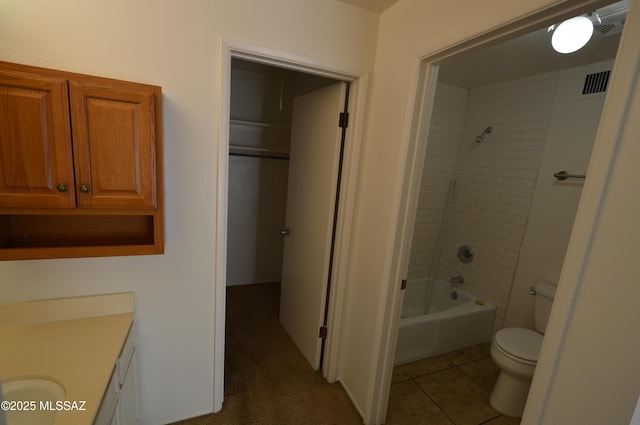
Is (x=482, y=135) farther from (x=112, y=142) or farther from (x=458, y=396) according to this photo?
(x=112, y=142)

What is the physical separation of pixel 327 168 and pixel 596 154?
141 centimetres

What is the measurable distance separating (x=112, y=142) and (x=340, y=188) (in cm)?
125

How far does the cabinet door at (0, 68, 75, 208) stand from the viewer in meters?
0.98

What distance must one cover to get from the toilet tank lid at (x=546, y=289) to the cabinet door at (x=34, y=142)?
3009mm

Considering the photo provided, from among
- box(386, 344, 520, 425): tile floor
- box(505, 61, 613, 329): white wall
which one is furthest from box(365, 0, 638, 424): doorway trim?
box(505, 61, 613, 329): white wall

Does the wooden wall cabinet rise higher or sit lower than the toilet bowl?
higher

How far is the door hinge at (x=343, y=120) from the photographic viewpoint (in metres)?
1.83

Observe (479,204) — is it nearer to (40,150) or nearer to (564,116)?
(564,116)

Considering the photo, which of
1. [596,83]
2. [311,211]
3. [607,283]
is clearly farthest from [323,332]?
[596,83]

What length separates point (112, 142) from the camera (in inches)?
44.0

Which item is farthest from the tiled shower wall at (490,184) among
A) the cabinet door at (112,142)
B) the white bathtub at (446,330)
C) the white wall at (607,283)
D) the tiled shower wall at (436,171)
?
the cabinet door at (112,142)

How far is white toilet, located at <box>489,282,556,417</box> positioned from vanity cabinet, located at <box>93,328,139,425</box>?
7.27 ft

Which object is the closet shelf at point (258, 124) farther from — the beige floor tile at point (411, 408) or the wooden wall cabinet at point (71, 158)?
the beige floor tile at point (411, 408)

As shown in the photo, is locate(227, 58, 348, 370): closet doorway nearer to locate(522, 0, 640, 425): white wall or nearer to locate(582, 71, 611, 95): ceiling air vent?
locate(522, 0, 640, 425): white wall
